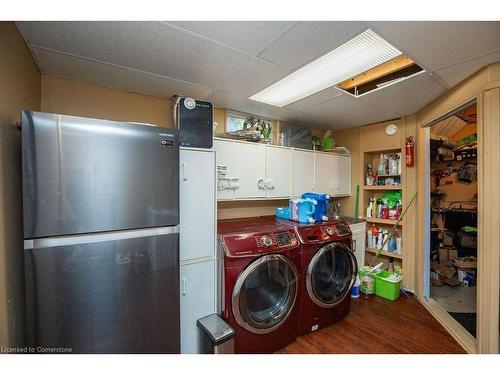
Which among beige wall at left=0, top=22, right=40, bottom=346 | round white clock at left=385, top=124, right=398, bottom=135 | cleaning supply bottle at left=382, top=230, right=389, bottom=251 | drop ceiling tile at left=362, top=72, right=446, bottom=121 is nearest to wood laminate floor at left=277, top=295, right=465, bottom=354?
cleaning supply bottle at left=382, top=230, right=389, bottom=251

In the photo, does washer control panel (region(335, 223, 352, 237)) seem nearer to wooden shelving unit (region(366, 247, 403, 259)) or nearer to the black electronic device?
wooden shelving unit (region(366, 247, 403, 259))

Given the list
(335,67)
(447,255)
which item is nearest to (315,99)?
(335,67)

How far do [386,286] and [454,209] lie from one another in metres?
2.34

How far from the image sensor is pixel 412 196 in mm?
2543

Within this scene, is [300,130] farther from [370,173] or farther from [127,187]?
[127,187]

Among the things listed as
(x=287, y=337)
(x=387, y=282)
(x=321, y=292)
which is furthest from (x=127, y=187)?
(x=387, y=282)

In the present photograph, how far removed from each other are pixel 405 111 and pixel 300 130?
1190mm

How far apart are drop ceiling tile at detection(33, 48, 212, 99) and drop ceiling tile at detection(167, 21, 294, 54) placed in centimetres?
70

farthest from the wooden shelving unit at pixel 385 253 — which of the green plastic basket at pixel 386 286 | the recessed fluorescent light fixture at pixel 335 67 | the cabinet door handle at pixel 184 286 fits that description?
the cabinet door handle at pixel 184 286

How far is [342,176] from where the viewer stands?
3.10 meters

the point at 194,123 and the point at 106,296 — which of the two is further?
the point at 194,123

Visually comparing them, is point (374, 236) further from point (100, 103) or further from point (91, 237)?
point (100, 103)

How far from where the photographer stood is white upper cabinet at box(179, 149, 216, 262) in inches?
60.2

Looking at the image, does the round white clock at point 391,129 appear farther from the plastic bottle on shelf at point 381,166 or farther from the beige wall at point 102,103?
the beige wall at point 102,103
